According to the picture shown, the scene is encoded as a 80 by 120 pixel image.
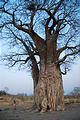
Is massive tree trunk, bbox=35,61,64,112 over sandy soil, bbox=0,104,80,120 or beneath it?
over

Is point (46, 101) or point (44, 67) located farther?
point (44, 67)

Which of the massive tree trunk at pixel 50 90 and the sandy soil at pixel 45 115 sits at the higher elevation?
the massive tree trunk at pixel 50 90

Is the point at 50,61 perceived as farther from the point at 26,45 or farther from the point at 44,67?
the point at 26,45

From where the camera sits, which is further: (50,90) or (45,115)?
(50,90)

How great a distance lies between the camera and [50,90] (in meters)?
9.02

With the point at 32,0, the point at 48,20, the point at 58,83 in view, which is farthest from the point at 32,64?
the point at 32,0

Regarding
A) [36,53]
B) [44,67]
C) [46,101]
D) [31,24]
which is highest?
[31,24]

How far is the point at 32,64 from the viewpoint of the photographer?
10.6 meters

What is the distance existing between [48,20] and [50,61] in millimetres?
2548

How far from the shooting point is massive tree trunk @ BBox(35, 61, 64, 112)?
8836 mm

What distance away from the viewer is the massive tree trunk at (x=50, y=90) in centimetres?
884

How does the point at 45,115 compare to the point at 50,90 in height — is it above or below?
below

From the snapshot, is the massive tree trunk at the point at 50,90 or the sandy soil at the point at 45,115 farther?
the massive tree trunk at the point at 50,90

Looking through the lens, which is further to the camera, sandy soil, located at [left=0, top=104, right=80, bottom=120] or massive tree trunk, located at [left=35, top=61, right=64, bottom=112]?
massive tree trunk, located at [left=35, top=61, right=64, bottom=112]
